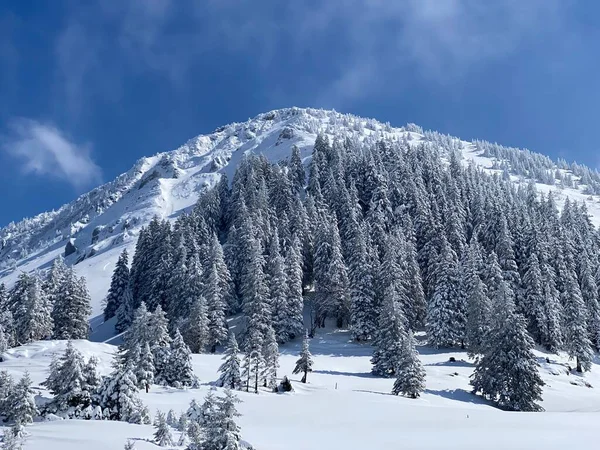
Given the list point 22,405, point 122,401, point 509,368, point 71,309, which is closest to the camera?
point 22,405

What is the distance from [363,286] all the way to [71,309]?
3983 centimetres

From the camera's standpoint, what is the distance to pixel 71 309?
63406mm

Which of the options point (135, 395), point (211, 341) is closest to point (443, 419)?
point (135, 395)

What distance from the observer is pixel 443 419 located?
24.1 meters

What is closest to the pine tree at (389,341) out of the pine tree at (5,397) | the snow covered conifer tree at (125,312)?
the pine tree at (5,397)

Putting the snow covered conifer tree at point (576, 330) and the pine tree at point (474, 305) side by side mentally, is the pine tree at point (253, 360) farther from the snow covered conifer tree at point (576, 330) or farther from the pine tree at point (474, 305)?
the snow covered conifer tree at point (576, 330)

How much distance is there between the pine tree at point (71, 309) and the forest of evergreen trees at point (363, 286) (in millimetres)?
214

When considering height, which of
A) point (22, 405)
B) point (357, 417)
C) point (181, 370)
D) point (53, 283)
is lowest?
point (357, 417)

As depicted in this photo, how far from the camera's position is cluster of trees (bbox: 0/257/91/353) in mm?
56500

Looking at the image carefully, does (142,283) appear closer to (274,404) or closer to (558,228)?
(274,404)

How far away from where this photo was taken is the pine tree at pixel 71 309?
62438 millimetres

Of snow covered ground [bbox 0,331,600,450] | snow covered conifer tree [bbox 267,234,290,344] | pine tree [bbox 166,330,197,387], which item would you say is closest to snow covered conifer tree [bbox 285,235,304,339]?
snow covered conifer tree [bbox 267,234,290,344]

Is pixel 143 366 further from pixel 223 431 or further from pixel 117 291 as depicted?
pixel 117 291

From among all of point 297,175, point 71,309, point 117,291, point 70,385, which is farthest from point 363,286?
point 297,175
